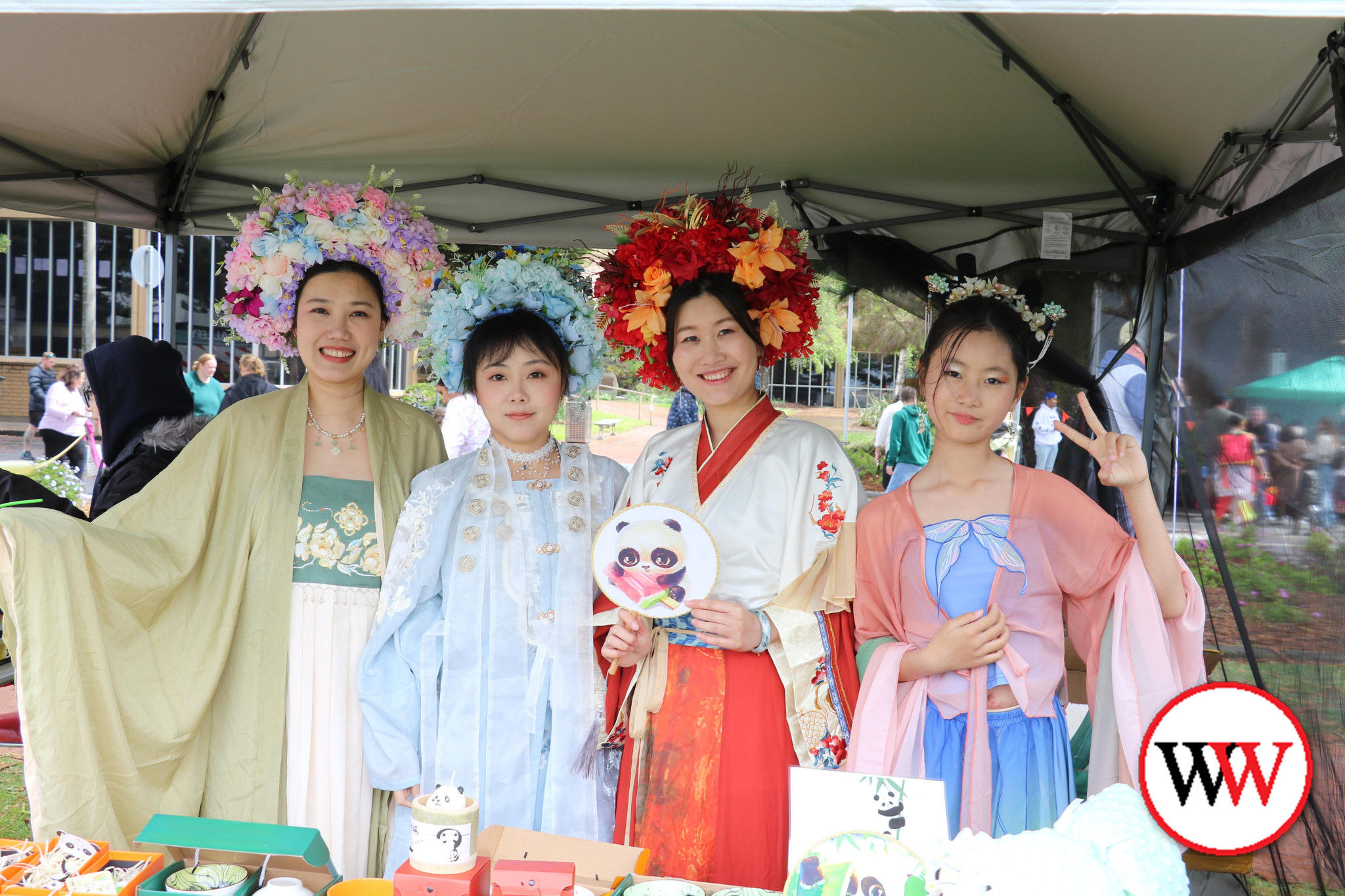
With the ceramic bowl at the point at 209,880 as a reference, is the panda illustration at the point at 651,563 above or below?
above

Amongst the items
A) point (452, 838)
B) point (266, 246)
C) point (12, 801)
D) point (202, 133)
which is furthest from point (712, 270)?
point (12, 801)

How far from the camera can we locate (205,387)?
9.04 metres

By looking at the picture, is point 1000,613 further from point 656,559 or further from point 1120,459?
point 656,559

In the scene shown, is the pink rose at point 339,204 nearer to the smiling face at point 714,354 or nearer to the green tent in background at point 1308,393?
the smiling face at point 714,354

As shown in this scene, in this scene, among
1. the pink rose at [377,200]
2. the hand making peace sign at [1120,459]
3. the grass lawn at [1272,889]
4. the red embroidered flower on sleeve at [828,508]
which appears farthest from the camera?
the pink rose at [377,200]

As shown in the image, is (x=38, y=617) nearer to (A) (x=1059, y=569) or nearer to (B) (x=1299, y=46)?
(A) (x=1059, y=569)

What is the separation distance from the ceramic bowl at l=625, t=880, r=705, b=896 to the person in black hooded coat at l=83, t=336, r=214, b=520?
2.03 meters

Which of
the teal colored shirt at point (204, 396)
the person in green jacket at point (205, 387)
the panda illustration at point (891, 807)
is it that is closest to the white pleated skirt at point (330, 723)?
the panda illustration at point (891, 807)

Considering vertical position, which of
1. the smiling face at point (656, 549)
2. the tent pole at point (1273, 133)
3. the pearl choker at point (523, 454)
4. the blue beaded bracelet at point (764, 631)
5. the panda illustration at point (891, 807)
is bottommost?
→ the panda illustration at point (891, 807)

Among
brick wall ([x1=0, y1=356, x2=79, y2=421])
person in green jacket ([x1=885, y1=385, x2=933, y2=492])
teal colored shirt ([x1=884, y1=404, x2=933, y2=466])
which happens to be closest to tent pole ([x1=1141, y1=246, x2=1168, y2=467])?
person in green jacket ([x1=885, y1=385, x2=933, y2=492])

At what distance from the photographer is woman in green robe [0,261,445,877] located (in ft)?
6.81

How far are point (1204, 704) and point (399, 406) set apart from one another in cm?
207

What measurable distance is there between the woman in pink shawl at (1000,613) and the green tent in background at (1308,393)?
0.53 metres

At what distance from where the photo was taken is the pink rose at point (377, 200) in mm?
2566
